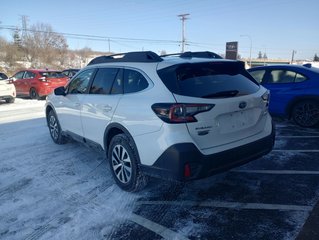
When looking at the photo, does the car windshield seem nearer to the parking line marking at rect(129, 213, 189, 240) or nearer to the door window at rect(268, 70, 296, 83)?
the door window at rect(268, 70, 296, 83)

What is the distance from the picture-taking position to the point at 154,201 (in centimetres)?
356

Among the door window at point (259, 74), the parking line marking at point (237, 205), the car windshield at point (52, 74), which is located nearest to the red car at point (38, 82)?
the car windshield at point (52, 74)

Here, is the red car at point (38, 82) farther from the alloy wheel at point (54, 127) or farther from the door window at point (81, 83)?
the door window at point (81, 83)

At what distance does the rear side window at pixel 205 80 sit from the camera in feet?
10.2

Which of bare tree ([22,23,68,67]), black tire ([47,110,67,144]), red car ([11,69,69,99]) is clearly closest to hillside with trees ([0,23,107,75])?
bare tree ([22,23,68,67])

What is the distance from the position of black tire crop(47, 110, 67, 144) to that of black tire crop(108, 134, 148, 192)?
2.31m

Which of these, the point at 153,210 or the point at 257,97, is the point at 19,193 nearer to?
the point at 153,210

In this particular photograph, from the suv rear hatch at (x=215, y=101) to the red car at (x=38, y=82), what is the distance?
483 inches

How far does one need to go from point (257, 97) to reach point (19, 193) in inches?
132

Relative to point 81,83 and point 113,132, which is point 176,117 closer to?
point 113,132

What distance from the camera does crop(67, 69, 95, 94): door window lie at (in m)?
4.71

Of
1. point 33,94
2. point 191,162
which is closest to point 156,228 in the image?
point 191,162

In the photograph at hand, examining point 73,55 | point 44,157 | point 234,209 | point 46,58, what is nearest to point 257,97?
point 234,209

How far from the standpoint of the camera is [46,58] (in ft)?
182
